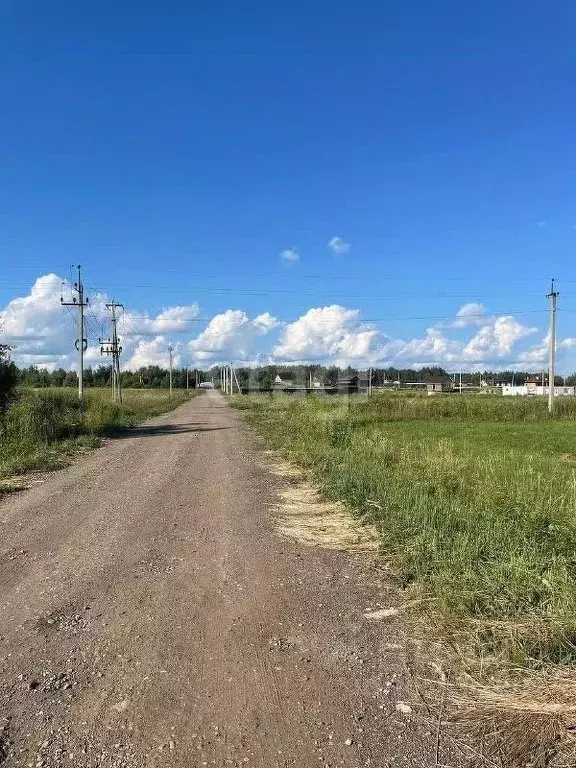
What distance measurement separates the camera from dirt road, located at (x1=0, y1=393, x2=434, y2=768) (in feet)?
10.5

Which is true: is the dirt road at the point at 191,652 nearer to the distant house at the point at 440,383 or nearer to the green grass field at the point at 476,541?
the green grass field at the point at 476,541

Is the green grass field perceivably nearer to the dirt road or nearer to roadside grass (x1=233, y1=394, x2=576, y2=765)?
roadside grass (x1=233, y1=394, x2=576, y2=765)

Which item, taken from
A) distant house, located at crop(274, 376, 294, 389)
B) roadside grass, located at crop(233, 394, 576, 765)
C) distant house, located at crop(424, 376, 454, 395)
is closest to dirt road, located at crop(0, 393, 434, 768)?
roadside grass, located at crop(233, 394, 576, 765)

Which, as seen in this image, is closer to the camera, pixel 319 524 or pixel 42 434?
pixel 319 524

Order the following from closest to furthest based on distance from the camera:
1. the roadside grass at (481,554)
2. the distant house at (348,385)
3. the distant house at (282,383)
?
1. the roadside grass at (481,554)
2. the distant house at (348,385)
3. the distant house at (282,383)

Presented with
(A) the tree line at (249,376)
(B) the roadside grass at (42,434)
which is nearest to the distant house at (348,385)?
(A) the tree line at (249,376)

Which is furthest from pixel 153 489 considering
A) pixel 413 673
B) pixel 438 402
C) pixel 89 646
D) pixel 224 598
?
pixel 438 402

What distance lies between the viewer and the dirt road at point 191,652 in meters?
3.19

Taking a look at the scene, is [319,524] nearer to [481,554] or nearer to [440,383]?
[481,554]

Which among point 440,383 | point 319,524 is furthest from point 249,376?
point 319,524

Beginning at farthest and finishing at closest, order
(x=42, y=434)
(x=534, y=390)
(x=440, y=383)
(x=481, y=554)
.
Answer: (x=440, y=383) → (x=534, y=390) → (x=42, y=434) → (x=481, y=554)

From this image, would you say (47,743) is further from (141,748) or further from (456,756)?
(456,756)

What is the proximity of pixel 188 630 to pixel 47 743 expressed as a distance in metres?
1.55

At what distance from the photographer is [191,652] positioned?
14.0 feet
